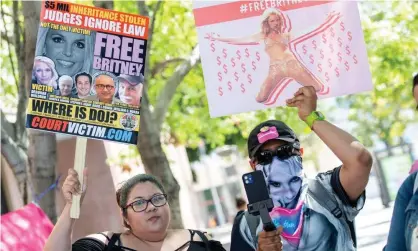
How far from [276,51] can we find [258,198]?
149 centimetres

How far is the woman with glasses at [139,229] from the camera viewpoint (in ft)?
12.4

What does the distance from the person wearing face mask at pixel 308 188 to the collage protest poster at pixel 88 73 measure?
1.04m

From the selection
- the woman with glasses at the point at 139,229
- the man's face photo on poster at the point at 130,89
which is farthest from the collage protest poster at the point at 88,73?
the woman with glasses at the point at 139,229

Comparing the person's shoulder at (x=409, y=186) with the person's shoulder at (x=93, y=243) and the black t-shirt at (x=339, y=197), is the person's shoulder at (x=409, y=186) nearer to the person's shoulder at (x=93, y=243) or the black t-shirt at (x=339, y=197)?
the black t-shirt at (x=339, y=197)

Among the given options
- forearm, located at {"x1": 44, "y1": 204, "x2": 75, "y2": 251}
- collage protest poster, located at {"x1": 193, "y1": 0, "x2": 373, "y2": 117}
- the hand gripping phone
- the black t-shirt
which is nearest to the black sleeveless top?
forearm, located at {"x1": 44, "y1": 204, "x2": 75, "y2": 251}

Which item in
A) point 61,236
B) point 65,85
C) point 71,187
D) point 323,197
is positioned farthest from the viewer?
point 65,85

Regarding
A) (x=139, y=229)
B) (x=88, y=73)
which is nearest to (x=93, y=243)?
(x=139, y=229)

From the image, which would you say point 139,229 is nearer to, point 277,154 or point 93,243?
point 93,243

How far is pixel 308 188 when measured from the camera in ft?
11.3

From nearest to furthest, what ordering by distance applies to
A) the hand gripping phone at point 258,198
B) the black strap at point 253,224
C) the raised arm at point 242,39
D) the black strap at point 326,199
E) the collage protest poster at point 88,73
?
the hand gripping phone at point 258,198, the black strap at point 326,199, the black strap at point 253,224, the collage protest poster at point 88,73, the raised arm at point 242,39

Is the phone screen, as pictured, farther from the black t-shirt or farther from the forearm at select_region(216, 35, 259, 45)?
the forearm at select_region(216, 35, 259, 45)

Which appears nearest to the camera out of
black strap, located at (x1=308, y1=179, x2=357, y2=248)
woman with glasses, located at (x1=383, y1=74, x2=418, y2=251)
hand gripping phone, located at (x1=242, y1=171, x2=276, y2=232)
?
hand gripping phone, located at (x1=242, y1=171, x2=276, y2=232)

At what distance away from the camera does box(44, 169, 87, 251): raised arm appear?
3.71 m

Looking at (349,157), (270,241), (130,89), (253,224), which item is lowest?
(270,241)
